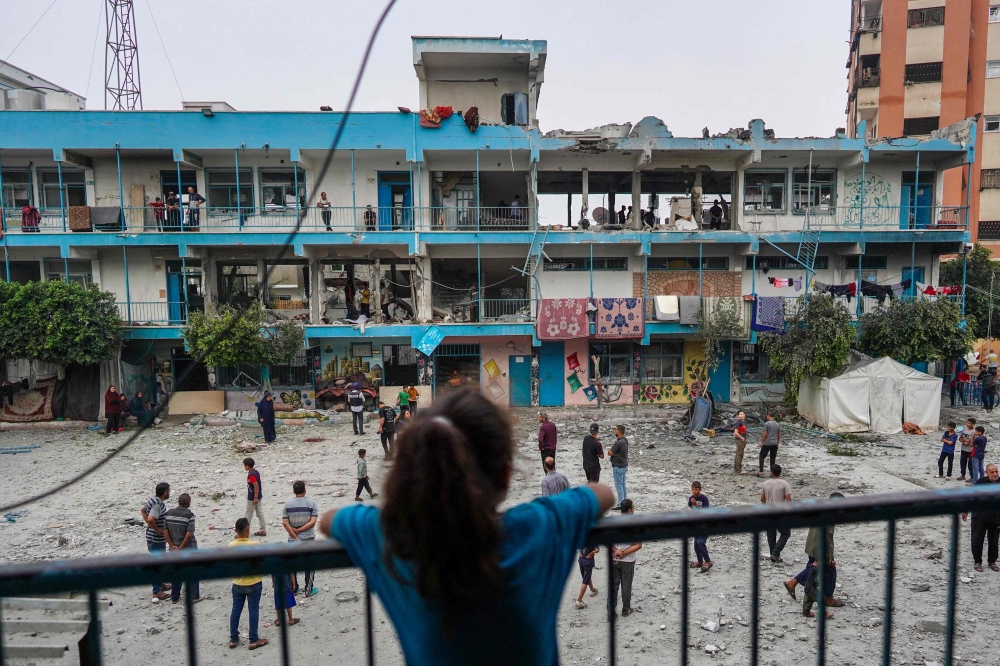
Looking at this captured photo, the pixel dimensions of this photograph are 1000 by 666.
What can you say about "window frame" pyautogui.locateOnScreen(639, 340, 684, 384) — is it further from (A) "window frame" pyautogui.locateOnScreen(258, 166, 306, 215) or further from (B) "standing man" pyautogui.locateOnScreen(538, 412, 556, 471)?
(A) "window frame" pyautogui.locateOnScreen(258, 166, 306, 215)

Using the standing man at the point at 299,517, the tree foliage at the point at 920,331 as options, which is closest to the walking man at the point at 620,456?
the standing man at the point at 299,517

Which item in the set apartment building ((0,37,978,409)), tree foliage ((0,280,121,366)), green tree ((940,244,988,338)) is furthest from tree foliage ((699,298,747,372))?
tree foliage ((0,280,121,366))

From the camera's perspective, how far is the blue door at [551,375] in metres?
20.5

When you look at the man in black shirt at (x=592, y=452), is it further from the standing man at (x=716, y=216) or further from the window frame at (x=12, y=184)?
the window frame at (x=12, y=184)

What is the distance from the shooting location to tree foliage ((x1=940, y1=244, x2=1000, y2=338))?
78.7 ft

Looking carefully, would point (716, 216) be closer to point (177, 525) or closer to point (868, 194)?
point (868, 194)

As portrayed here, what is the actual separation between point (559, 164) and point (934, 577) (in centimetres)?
1559

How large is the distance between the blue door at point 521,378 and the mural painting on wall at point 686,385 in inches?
146

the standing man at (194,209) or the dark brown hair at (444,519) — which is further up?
the standing man at (194,209)

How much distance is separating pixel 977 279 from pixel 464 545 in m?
30.6

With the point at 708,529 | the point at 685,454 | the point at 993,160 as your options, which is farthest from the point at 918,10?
the point at 708,529

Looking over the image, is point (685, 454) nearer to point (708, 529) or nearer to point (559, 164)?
point (559, 164)

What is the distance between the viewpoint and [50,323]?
17.1 meters

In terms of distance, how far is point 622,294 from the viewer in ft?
67.5
